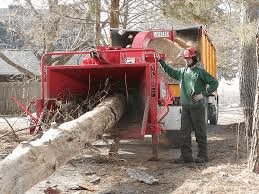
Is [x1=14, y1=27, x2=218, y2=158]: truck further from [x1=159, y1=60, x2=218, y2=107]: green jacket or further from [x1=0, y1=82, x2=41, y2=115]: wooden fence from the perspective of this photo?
[x1=0, y1=82, x2=41, y2=115]: wooden fence

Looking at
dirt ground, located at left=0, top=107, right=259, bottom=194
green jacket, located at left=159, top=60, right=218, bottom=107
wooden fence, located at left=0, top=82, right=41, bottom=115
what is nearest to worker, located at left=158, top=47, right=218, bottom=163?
green jacket, located at left=159, top=60, right=218, bottom=107

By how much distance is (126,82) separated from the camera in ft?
24.6

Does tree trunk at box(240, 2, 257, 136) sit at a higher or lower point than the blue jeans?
higher

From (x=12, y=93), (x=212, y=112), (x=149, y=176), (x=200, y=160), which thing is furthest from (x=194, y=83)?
(x=12, y=93)

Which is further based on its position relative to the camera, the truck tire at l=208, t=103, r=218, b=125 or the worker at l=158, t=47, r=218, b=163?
the truck tire at l=208, t=103, r=218, b=125

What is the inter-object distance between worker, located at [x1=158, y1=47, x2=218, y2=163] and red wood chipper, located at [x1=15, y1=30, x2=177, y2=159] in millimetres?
327

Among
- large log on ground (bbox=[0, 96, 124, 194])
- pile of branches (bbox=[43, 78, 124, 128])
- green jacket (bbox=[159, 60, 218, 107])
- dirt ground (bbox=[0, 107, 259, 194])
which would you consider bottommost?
dirt ground (bbox=[0, 107, 259, 194])

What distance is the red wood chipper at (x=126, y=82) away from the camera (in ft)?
20.5

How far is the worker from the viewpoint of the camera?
6.62m

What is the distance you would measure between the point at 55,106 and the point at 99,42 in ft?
21.5

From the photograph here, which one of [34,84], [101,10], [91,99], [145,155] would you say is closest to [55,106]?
[91,99]

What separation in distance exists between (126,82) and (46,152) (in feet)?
12.1

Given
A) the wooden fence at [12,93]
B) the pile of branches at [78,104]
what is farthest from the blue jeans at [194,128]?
the wooden fence at [12,93]

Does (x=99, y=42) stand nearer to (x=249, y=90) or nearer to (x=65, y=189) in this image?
(x=249, y=90)
